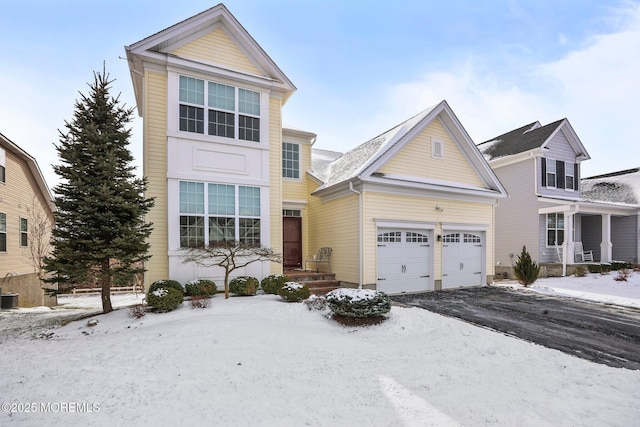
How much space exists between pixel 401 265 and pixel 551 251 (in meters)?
11.8

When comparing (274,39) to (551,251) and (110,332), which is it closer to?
(110,332)

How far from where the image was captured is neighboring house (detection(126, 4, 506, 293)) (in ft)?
31.8

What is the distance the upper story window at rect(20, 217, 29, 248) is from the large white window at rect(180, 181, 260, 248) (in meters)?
12.8

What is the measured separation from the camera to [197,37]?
10359mm

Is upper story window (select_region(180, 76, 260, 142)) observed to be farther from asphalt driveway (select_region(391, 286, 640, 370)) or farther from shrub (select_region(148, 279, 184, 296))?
asphalt driveway (select_region(391, 286, 640, 370))

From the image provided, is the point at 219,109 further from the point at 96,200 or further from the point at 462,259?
the point at 462,259

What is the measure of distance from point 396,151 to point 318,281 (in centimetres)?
579

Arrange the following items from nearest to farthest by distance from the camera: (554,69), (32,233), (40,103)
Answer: (40,103), (554,69), (32,233)

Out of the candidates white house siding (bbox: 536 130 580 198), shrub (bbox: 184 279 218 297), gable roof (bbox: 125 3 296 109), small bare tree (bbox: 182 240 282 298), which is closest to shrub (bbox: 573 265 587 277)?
white house siding (bbox: 536 130 580 198)

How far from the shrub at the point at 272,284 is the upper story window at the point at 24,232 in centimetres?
1473

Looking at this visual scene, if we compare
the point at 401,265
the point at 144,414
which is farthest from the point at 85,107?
the point at 401,265

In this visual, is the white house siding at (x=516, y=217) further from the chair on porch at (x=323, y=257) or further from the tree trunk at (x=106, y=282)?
the tree trunk at (x=106, y=282)

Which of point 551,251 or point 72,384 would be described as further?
point 551,251

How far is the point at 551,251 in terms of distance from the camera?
18.2 m
